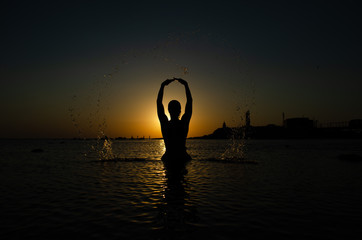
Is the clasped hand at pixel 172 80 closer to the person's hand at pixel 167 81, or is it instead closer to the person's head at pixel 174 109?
the person's hand at pixel 167 81

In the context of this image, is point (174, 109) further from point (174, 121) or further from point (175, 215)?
point (175, 215)

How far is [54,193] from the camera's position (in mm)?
10055

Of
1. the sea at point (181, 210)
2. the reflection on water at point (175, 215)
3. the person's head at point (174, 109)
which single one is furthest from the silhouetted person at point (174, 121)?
the reflection on water at point (175, 215)

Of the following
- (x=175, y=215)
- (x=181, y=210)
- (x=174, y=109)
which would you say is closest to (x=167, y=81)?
(x=174, y=109)

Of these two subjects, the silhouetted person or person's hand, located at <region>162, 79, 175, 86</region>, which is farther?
person's hand, located at <region>162, 79, 175, 86</region>

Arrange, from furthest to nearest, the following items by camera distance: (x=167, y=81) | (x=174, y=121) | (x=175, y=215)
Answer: (x=167, y=81) < (x=174, y=121) < (x=175, y=215)

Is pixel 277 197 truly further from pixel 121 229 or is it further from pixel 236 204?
pixel 121 229

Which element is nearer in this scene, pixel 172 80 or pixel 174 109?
pixel 174 109

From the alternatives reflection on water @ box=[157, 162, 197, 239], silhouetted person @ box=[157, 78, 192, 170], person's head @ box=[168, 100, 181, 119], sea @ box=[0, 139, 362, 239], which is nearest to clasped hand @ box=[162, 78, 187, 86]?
silhouetted person @ box=[157, 78, 192, 170]

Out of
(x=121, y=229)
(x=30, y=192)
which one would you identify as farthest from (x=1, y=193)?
(x=121, y=229)

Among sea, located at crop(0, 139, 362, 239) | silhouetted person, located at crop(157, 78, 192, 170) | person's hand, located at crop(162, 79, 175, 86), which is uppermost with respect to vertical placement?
person's hand, located at crop(162, 79, 175, 86)

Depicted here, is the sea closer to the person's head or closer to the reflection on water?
the reflection on water

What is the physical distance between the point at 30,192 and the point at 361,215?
488 inches

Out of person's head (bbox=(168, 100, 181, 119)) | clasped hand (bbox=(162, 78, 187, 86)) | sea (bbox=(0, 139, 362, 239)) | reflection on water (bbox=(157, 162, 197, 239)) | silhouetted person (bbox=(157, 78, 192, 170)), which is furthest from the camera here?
clasped hand (bbox=(162, 78, 187, 86))
